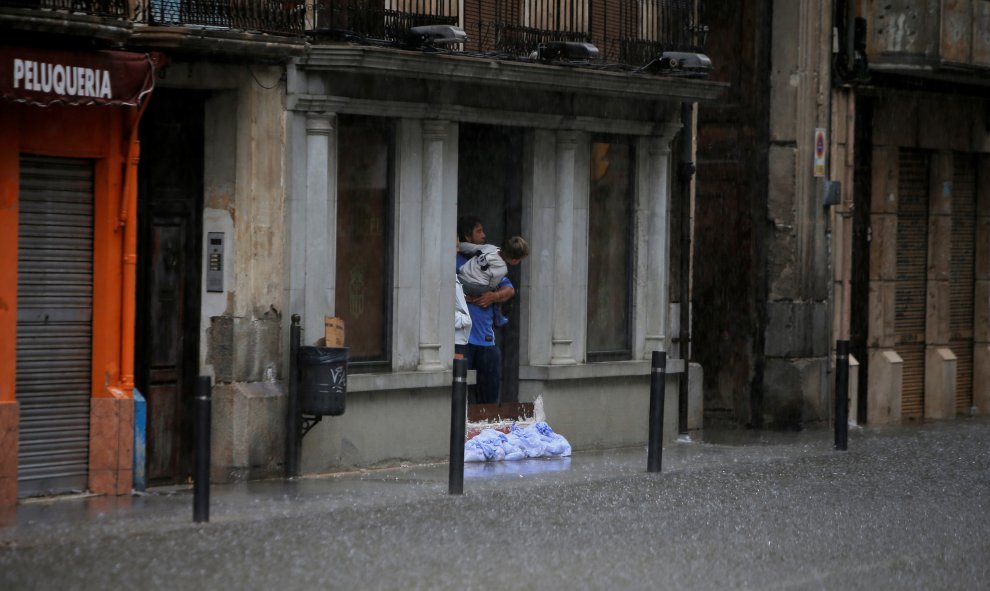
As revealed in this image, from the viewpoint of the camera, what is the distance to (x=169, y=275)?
1541cm

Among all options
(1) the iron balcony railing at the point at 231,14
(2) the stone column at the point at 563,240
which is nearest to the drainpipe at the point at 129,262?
(1) the iron balcony railing at the point at 231,14

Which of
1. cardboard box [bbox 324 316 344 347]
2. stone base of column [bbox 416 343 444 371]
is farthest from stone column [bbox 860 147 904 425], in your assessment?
cardboard box [bbox 324 316 344 347]

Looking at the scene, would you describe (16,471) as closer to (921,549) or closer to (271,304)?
(271,304)

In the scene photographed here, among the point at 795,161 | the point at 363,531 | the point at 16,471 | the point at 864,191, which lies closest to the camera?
the point at 363,531

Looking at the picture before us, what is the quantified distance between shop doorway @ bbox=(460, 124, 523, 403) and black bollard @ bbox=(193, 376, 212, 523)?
6530 mm

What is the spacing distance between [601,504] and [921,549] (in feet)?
8.45

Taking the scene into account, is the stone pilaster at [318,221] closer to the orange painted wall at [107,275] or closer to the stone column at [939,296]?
the orange painted wall at [107,275]

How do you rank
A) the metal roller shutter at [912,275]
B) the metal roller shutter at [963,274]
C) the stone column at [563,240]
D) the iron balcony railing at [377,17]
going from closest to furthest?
the iron balcony railing at [377,17], the stone column at [563,240], the metal roller shutter at [912,275], the metal roller shutter at [963,274]

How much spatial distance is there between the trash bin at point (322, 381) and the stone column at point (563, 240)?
3.64m

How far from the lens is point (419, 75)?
16.5m

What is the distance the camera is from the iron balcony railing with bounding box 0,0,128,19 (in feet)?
43.7

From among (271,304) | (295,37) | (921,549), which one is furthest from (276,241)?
(921,549)

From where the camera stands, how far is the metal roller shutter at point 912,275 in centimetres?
2436

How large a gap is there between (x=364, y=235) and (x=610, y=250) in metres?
3.54
